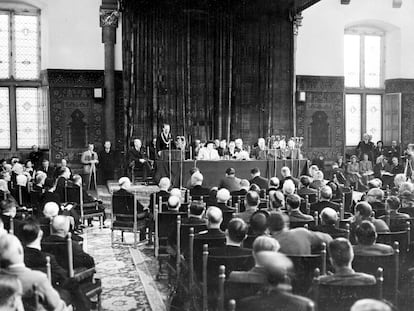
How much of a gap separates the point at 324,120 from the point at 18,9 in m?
9.71

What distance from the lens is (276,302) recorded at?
324cm

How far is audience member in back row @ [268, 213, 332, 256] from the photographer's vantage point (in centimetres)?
477

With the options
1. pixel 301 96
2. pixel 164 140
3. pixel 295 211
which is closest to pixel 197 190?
pixel 295 211

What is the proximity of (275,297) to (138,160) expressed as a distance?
459 inches

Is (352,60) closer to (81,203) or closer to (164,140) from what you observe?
(164,140)

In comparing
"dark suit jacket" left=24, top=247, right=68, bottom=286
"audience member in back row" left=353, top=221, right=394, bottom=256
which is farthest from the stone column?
"audience member in back row" left=353, top=221, right=394, bottom=256

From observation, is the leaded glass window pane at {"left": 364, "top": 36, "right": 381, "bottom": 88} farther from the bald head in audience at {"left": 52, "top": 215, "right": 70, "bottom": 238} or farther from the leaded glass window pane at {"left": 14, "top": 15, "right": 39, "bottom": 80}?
the bald head in audience at {"left": 52, "top": 215, "right": 70, "bottom": 238}

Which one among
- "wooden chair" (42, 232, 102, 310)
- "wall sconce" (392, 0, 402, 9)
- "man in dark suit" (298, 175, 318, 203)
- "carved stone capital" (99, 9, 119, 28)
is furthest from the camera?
"wall sconce" (392, 0, 402, 9)

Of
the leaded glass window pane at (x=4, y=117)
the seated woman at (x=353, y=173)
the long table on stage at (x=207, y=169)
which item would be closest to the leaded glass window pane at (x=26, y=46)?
the leaded glass window pane at (x=4, y=117)

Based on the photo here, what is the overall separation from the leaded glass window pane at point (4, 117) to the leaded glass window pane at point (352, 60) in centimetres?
1076

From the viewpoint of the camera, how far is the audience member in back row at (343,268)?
368 centimetres

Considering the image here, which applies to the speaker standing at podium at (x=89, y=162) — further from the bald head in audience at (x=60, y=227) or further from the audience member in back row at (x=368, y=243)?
the audience member in back row at (x=368, y=243)

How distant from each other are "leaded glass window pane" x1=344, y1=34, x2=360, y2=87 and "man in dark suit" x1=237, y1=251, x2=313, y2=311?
16.6m

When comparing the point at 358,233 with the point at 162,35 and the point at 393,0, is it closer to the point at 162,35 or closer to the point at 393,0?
the point at 162,35
